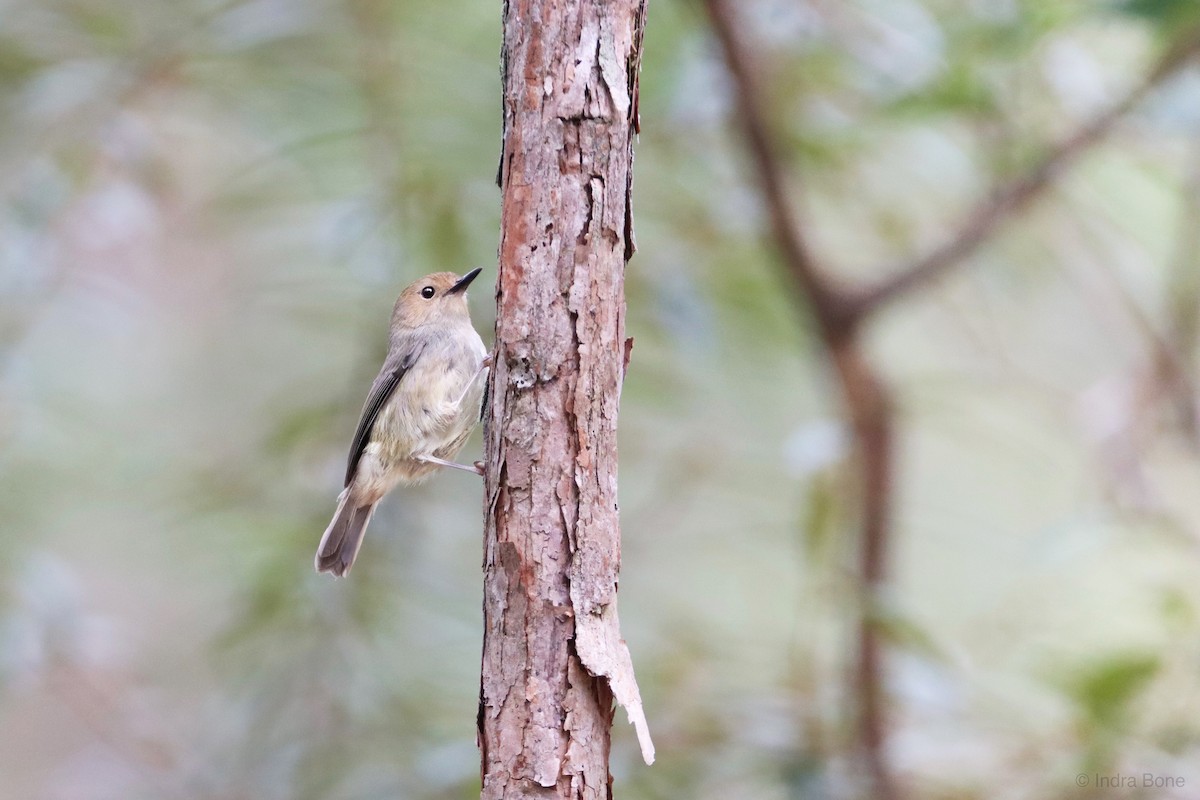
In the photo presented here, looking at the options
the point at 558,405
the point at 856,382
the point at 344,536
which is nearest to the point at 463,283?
the point at 344,536

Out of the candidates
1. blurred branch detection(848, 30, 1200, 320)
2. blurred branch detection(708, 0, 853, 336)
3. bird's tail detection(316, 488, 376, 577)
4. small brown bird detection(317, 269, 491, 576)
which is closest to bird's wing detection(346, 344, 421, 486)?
small brown bird detection(317, 269, 491, 576)

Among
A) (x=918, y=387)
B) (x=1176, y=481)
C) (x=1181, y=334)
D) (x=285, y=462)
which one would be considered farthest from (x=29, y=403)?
(x=1176, y=481)

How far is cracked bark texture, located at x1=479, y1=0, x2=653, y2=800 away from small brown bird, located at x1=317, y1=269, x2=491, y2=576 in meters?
1.70

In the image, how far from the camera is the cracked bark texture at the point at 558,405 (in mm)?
1931

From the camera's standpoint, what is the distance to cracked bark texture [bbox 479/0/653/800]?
1931 millimetres

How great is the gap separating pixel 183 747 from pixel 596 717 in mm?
3672

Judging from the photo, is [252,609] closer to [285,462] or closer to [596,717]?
[285,462]

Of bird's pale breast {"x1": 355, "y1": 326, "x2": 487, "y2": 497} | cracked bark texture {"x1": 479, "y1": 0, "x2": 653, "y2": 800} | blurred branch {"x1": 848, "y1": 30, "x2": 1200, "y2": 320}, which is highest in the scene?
blurred branch {"x1": 848, "y1": 30, "x2": 1200, "y2": 320}

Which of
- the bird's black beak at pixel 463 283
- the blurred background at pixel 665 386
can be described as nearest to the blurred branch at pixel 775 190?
the blurred background at pixel 665 386

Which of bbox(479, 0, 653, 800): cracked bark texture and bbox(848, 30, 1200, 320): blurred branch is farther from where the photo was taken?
bbox(848, 30, 1200, 320): blurred branch

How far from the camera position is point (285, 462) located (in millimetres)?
4387

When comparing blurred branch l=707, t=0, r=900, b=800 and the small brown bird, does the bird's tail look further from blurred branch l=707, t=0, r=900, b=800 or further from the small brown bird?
blurred branch l=707, t=0, r=900, b=800

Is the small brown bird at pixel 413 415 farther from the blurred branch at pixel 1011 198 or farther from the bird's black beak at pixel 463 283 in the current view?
the blurred branch at pixel 1011 198

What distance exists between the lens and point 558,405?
6.37 ft
